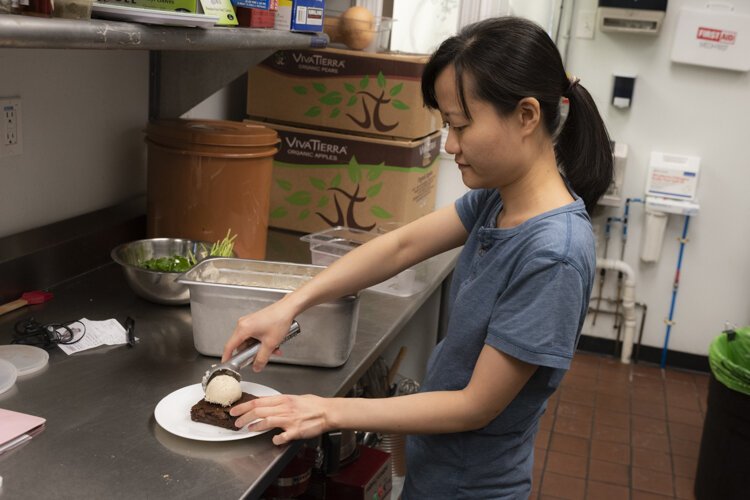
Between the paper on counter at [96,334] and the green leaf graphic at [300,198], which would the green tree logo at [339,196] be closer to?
the green leaf graphic at [300,198]

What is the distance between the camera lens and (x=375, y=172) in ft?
7.89

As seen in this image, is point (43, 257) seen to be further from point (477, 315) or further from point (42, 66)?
point (477, 315)

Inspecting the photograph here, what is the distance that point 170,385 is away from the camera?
1.42m

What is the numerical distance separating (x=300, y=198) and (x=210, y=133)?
0.57m

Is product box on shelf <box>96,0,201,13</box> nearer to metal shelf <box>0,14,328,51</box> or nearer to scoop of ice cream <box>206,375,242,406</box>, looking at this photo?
metal shelf <box>0,14,328,51</box>

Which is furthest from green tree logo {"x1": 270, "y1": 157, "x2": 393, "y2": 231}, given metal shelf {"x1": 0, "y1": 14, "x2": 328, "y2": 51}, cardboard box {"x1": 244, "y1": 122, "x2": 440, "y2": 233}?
metal shelf {"x1": 0, "y1": 14, "x2": 328, "y2": 51}

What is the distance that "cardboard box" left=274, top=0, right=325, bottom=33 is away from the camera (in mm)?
1832

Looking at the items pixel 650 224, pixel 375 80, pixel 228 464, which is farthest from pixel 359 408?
pixel 650 224

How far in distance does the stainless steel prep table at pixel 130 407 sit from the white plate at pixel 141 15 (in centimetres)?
57

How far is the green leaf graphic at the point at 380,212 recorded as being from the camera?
2420 mm

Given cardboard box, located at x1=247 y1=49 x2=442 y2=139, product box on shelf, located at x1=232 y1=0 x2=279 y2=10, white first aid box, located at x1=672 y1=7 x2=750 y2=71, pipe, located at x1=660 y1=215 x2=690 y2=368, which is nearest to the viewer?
product box on shelf, located at x1=232 y1=0 x2=279 y2=10

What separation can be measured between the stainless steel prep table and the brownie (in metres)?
0.03

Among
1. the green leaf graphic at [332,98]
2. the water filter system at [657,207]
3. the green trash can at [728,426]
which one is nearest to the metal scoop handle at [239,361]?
the green leaf graphic at [332,98]

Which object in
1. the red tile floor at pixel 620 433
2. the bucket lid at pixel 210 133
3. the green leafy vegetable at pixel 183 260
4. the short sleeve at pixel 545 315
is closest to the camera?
Result: the short sleeve at pixel 545 315
